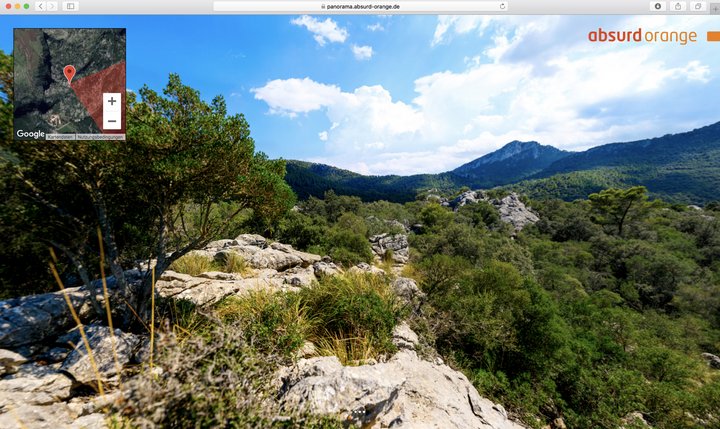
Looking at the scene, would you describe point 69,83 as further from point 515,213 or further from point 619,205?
point 515,213

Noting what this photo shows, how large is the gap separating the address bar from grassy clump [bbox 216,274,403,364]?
6873 mm

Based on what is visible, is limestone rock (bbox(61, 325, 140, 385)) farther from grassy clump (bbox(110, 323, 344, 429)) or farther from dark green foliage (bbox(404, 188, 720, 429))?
dark green foliage (bbox(404, 188, 720, 429))

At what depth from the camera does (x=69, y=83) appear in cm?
482

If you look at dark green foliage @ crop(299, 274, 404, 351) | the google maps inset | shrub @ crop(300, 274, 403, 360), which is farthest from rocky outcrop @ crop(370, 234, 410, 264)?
the google maps inset

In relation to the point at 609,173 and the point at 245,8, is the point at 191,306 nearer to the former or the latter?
the point at 245,8

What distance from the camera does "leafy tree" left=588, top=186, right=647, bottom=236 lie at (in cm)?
5684

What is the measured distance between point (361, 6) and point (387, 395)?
8.50m

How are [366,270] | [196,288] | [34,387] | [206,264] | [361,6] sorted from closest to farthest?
[34,387], [361,6], [196,288], [206,264], [366,270]

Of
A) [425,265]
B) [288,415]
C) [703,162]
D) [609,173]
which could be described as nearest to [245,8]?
[288,415]

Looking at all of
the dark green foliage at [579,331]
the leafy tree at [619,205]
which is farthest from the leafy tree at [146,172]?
the leafy tree at [619,205]

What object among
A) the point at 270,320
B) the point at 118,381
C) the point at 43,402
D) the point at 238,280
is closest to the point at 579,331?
the point at 238,280

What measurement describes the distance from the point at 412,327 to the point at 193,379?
6032mm

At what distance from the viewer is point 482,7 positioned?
6.62 m

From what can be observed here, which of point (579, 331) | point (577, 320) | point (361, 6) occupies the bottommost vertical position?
point (577, 320)
